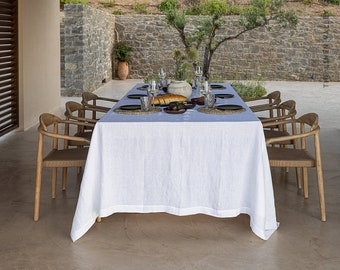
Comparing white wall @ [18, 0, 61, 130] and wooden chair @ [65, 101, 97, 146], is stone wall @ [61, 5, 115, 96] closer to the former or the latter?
white wall @ [18, 0, 61, 130]

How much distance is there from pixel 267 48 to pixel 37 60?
951cm

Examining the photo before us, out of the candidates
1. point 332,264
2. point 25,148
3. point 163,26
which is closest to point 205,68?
point 163,26

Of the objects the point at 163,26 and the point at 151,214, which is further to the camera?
the point at 163,26

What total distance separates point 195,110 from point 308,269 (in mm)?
1479

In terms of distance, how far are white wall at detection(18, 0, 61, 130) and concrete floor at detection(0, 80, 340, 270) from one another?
10.2ft

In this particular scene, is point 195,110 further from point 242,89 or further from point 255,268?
point 242,89

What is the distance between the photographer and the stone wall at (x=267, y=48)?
54.2 feet

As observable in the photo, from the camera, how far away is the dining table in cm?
355

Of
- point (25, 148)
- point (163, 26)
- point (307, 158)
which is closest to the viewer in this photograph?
point (307, 158)

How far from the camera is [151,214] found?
3996mm

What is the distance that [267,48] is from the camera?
16.5 metres

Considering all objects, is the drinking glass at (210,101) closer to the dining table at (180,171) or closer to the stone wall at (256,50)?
Answer: the dining table at (180,171)

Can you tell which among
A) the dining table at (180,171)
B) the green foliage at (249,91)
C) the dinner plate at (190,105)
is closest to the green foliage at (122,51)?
the green foliage at (249,91)

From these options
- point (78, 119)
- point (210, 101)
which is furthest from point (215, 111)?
point (78, 119)
